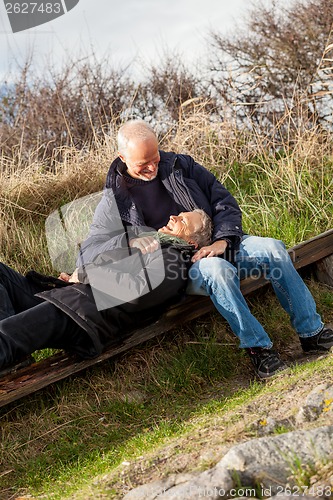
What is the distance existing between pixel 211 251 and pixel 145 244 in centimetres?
38

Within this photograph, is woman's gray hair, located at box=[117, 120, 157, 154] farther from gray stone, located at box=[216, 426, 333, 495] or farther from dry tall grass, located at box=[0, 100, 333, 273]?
gray stone, located at box=[216, 426, 333, 495]

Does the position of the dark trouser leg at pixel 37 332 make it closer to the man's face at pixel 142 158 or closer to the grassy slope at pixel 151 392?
the grassy slope at pixel 151 392

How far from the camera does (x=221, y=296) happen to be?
12.2 ft

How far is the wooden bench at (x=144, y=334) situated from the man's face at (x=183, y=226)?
39cm

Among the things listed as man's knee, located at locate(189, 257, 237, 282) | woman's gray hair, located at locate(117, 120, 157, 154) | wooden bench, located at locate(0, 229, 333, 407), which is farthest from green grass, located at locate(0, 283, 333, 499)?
woman's gray hair, located at locate(117, 120, 157, 154)

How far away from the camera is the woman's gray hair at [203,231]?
402cm

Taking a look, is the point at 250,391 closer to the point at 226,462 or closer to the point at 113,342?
the point at 113,342

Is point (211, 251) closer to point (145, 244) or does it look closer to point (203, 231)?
point (203, 231)

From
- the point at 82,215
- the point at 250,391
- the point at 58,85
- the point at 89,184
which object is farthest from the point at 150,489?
the point at 58,85

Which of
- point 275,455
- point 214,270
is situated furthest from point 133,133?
point 275,455

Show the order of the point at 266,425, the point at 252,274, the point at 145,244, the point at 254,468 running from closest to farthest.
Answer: the point at 254,468 < the point at 266,425 < the point at 145,244 < the point at 252,274

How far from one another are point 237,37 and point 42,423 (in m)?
7.72

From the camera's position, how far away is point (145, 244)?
3.86 meters

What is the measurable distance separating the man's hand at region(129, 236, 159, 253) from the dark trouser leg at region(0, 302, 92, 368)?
579 mm
